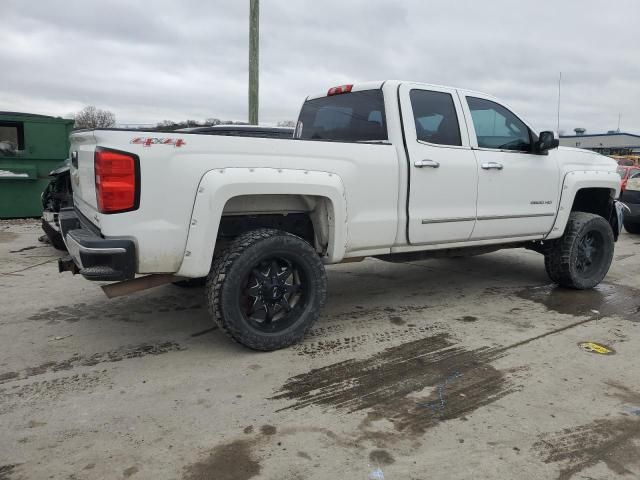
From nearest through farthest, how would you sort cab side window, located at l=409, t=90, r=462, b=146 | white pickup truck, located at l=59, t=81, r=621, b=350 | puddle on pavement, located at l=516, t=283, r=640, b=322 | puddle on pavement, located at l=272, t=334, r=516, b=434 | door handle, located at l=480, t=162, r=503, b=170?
puddle on pavement, located at l=272, t=334, r=516, b=434 → white pickup truck, located at l=59, t=81, r=621, b=350 → cab side window, located at l=409, t=90, r=462, b=146 → door handle, located at l=480, t=162, r=503, b=170 → puddle on pavement, located at l=516, t=283, r=640, b=322

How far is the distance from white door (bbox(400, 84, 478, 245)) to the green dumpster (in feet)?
26.0

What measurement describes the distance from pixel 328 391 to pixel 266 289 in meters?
0.88

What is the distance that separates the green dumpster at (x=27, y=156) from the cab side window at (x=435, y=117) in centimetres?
789

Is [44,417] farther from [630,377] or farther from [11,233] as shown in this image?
[11,233]

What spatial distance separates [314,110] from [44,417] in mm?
3570

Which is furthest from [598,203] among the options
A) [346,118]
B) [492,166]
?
[346,118]

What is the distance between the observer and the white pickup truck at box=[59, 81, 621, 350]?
321 centimetres

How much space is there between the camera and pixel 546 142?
16.7 feet

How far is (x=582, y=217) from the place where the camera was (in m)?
5.72

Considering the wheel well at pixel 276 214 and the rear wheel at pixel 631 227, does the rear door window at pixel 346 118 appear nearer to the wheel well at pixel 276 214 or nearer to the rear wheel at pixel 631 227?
the wheel well at pixel 276 214

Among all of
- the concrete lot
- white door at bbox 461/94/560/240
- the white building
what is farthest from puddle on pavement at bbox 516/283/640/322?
the white building

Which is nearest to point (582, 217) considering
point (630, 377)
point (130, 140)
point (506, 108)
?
point (506, 108)

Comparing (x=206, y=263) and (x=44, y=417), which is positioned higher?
(x=206, y=263)

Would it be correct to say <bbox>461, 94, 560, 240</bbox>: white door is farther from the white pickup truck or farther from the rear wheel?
the rear wheel
